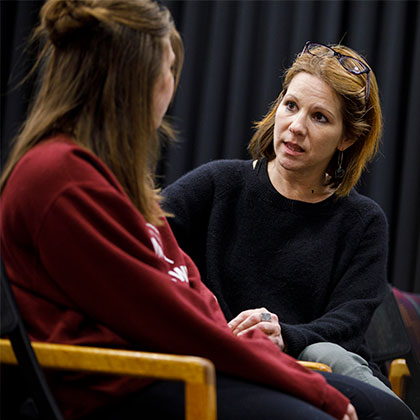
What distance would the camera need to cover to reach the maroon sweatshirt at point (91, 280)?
3.22 ft

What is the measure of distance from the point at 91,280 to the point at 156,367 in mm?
150

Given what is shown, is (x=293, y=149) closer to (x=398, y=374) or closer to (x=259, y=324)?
(x=259, y=324)

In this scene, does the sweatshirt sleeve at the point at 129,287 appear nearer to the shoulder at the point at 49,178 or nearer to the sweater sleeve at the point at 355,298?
the shoulder at the point at 49,178

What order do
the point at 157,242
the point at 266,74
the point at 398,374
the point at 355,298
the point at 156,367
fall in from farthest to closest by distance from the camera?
the point at 266,74, the point at 398,374, the point at 355,298, the point at 157,242, the point at 156,367

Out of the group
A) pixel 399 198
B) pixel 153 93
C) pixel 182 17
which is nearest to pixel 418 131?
pixel 399 198

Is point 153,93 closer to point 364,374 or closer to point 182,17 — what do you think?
point 364,374

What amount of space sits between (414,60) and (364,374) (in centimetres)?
154

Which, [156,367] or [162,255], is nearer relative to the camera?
[156,367]

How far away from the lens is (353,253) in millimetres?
1747

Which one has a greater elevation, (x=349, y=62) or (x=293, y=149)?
(x=349, y=62)

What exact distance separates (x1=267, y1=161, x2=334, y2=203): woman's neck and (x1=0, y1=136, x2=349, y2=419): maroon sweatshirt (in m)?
0.78

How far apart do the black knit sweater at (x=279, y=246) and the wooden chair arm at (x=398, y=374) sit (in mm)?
367

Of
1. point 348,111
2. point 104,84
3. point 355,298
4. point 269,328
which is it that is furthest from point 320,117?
point 104,84

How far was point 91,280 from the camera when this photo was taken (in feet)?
3.25
